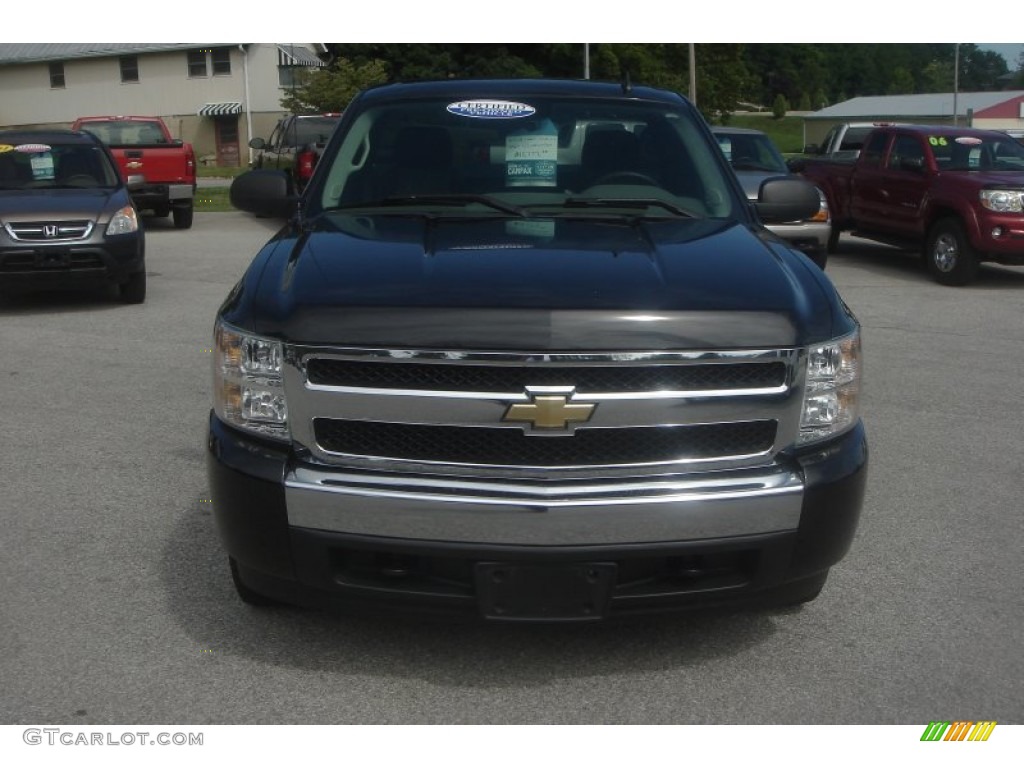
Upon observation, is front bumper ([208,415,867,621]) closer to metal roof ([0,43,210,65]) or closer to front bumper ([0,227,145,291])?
front bumper ([0,227,145,291])

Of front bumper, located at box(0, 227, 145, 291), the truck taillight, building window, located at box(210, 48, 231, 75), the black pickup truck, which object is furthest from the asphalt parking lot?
building window, located at box(210, 48, 231, 75)

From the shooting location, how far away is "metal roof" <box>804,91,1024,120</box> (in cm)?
9388

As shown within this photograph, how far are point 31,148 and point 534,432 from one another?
10714 millimetres

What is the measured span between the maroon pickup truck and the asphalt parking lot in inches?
275

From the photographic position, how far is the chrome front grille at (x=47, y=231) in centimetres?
1157

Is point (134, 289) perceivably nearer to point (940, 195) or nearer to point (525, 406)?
point (940, 195)

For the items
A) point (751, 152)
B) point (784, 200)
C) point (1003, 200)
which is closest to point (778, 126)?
point (751, 152)

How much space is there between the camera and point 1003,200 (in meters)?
13.7

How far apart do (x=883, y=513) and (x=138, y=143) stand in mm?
18486

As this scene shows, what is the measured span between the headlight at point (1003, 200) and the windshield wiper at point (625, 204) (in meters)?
10.0

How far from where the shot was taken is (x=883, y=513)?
18.5 ft

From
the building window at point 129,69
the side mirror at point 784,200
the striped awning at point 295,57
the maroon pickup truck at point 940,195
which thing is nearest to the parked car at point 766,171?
the maroon pickup truck at point 940,195

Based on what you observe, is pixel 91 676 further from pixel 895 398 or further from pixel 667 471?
pixel 895 398

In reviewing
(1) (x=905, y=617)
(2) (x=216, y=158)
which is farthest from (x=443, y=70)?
(1) (x=905, y=617)
